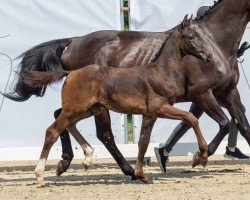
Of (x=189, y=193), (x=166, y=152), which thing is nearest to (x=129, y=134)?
(x=166, y=152)

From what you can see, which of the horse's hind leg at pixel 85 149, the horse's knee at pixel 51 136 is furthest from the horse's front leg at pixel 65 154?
the horse's knee at pixel 51 136

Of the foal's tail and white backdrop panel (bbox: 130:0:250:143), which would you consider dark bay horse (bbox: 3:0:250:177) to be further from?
the foal's tail

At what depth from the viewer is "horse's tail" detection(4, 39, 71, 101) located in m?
11.5

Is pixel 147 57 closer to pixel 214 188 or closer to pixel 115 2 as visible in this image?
pixel 115 2

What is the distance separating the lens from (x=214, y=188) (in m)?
9.45

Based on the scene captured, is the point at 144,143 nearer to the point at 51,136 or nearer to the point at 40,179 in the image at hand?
the point at 51,136

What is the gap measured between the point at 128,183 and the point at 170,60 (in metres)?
1.35

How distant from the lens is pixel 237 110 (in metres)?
11.4

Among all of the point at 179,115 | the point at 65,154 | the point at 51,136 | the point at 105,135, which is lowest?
the point at 65,154

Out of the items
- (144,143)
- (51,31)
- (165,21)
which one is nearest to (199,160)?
(144,143)

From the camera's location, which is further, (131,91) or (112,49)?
(112,49)

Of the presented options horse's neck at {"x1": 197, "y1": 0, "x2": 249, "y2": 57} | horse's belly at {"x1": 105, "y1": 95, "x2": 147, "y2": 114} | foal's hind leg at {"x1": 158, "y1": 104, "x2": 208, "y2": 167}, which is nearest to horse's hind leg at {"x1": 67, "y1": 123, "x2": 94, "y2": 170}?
horse's belly at {"x1": 105, "y1": 95, "x2": 147, "y2": 114}

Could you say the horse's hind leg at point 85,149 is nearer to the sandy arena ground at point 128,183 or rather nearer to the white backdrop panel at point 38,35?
the sandy arena ground at point 128,183

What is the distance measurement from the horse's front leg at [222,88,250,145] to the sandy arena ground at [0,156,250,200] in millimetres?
497
